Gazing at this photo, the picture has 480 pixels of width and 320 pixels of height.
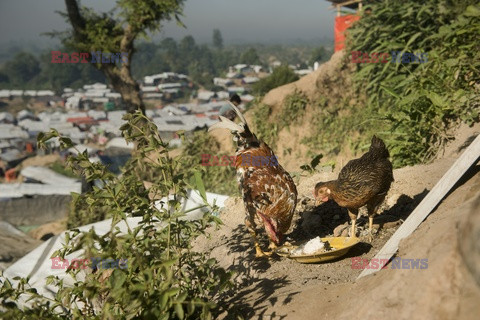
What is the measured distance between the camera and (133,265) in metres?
2.55

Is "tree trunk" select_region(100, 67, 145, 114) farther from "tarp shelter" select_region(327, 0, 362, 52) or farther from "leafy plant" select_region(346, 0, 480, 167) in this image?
"leafy plant" select_region(346, 0, 480, 167)

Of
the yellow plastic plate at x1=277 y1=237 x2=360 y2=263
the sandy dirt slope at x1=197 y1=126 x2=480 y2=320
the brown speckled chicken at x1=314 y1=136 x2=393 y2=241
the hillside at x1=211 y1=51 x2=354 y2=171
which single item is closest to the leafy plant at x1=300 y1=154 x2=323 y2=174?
the sandy dirt slope at x1=197 y1=126 x2=480 y2=320

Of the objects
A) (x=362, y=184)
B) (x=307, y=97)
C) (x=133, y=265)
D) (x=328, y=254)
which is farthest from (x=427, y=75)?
(x=133, y=265)

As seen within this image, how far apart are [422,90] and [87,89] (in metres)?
114

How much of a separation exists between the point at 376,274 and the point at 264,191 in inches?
63.1

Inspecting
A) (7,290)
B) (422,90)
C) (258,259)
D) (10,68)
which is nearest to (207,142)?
(422,90)

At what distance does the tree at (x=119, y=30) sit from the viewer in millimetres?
11930

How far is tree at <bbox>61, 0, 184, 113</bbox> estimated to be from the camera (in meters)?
11.9

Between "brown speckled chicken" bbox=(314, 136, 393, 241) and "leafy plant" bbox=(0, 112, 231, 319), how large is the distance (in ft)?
4.81

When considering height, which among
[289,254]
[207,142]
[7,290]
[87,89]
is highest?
[7,290]

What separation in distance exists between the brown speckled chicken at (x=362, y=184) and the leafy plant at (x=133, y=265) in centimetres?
147

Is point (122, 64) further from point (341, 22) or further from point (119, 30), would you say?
point (341, 22)

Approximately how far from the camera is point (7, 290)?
104 inches

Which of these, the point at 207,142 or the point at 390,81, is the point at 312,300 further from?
the point at 207,142
